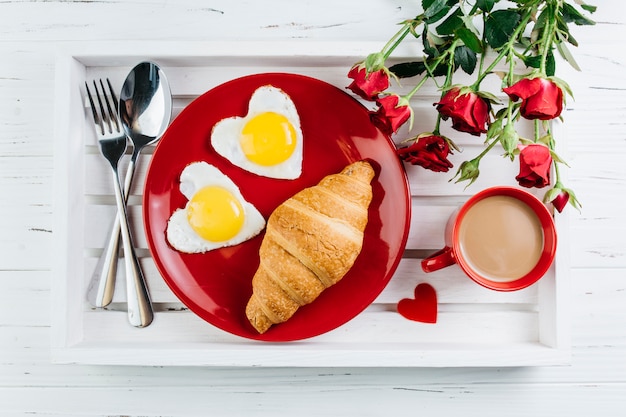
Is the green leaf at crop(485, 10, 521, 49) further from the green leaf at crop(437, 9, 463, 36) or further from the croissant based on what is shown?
the croissant

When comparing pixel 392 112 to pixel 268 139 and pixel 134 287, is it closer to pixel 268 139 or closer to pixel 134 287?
pixel 268 139

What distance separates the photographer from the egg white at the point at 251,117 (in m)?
1.07

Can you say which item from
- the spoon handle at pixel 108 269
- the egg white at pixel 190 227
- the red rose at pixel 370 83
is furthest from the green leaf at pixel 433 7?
the spoon handle at pixel 108 269

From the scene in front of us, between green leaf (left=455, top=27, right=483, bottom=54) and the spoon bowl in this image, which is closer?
green leaf (left=455, top=27, right=483, bottom=54)

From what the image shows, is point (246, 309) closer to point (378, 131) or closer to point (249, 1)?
point (378, 131)

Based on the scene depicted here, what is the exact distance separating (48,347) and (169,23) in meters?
0.80

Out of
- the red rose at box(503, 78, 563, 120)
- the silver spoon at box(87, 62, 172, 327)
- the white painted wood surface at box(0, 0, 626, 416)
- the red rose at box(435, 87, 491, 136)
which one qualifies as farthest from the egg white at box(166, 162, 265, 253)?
the red rose at box(503, 78, 563, 120)

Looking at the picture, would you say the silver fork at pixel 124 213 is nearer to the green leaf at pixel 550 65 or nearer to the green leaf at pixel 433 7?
the green leaf at pixel 433 7

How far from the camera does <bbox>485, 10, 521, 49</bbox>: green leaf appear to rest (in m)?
0.94

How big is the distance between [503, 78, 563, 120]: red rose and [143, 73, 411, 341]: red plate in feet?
0.98

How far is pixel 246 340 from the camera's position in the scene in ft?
3.57

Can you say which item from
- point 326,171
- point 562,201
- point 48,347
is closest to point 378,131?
point 326,171

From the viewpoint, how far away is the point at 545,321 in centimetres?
109

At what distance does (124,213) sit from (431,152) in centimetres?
65
